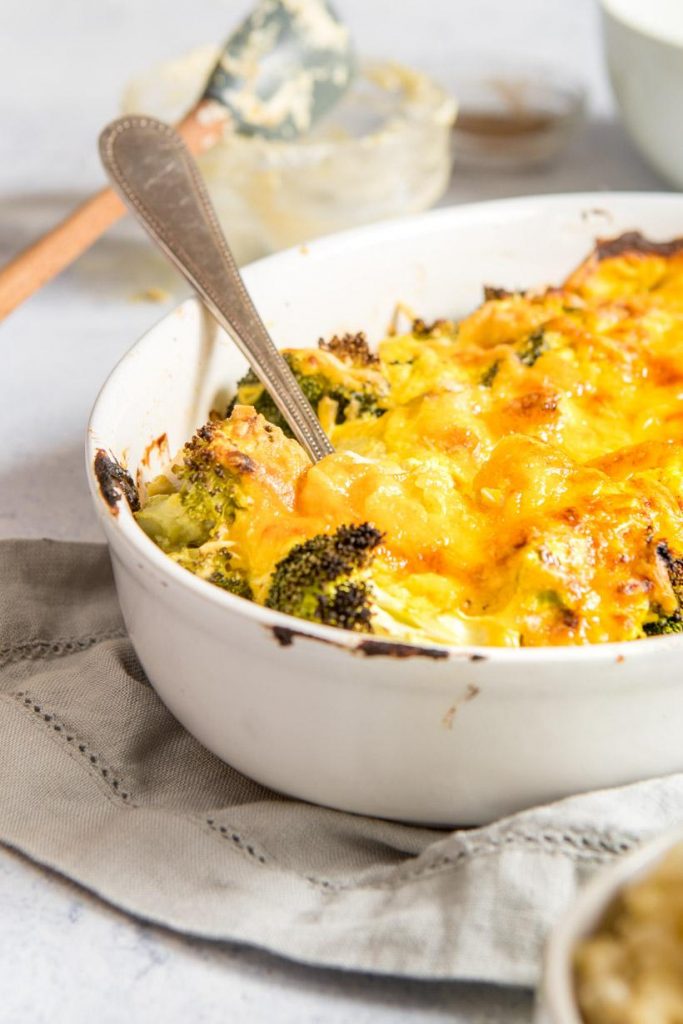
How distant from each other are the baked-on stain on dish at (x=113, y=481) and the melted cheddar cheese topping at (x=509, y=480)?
0.64ft

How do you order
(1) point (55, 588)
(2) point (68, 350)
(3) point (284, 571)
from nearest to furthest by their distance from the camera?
(3) point (284, 571) → (1) point (55, 588) → (2) point (68, 350)

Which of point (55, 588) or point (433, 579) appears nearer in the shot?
point (433, 579)

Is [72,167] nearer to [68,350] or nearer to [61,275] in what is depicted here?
[61,275]

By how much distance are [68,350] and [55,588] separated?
1.11 meters

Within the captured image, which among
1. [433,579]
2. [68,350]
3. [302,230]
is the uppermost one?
[433,579]

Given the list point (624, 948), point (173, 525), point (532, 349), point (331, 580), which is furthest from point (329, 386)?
point (624, 948)

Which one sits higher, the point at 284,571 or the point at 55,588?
the point at 284,571

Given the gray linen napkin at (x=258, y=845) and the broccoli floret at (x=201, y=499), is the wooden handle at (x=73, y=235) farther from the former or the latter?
the gray linen napkin at (x=258, y=845)

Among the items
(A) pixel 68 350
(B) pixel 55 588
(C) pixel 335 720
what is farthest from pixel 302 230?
(C) pixel 335 720

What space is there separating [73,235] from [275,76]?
2.95 ft

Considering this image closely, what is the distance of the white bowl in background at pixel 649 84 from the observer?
11.9ft

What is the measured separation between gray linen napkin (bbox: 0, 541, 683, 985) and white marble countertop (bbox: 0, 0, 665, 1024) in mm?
65

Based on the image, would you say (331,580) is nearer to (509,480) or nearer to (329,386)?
(509,480)

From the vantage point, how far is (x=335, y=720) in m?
1.90
